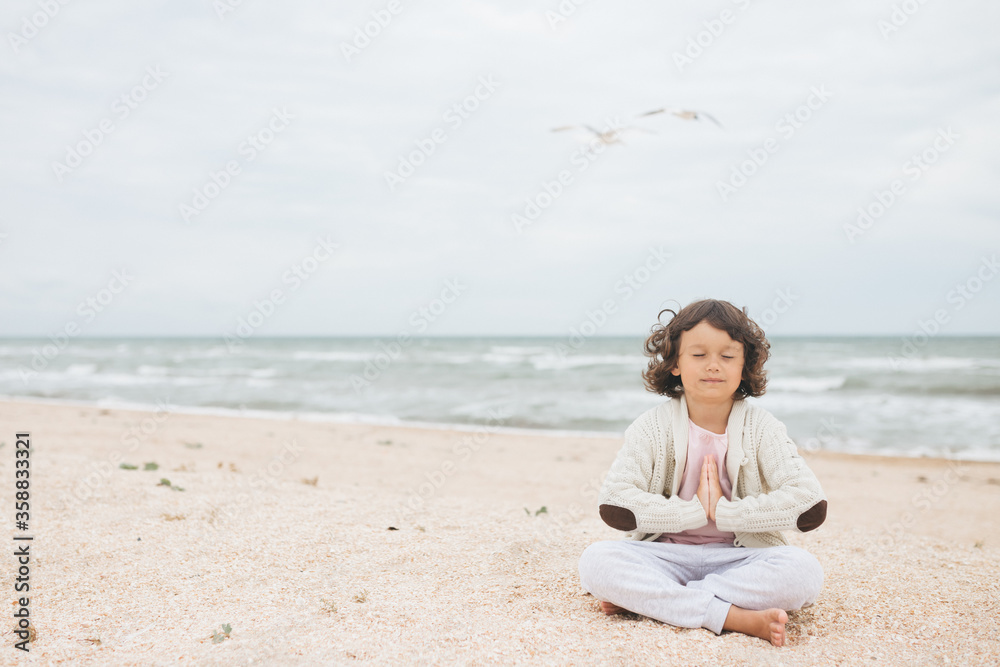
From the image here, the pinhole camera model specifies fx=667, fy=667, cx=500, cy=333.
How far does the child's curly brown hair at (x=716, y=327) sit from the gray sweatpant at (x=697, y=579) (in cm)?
74

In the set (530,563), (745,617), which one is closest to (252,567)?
(530,563)

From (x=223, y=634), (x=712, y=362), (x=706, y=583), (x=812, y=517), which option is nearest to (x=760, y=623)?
(x=706, y=583)

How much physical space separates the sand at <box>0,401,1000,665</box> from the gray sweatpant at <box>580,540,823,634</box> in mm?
106

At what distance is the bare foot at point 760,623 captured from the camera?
2.75m

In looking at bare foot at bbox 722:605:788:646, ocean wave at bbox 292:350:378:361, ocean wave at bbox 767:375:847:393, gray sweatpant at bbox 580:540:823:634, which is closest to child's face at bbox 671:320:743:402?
gray sweatpant at bbox 580:540:823:634

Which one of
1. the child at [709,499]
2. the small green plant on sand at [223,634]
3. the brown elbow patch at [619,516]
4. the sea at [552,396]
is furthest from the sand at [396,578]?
the sea at [552,396]

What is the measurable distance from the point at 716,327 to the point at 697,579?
1189 mm

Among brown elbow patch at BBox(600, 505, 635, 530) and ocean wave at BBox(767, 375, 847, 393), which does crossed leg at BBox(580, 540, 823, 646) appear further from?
ocean wave at BBox(767, 375, 847, 393)

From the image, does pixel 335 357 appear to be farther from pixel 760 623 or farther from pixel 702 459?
pixel 760 623

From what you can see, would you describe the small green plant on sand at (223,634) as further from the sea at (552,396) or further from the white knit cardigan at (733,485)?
the sea at (552,396)

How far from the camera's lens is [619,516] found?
299cm

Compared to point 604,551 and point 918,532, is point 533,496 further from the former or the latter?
point 604,551

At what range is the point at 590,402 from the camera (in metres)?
16.6

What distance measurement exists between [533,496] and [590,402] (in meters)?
9.84
